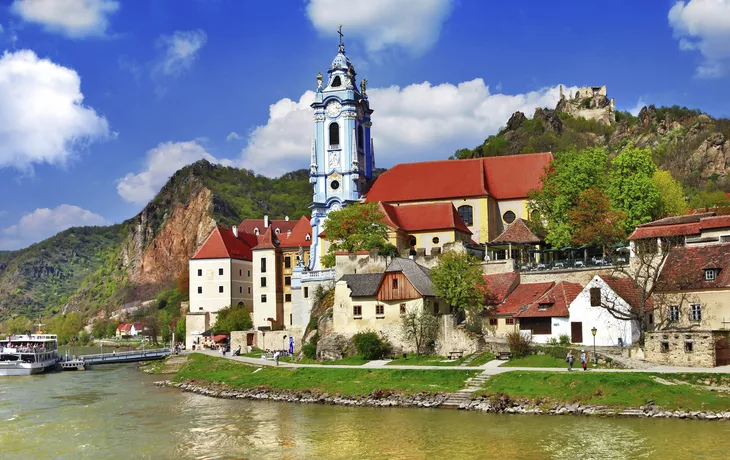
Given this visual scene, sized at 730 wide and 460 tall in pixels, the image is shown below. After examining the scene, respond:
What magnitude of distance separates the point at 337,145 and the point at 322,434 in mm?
44335

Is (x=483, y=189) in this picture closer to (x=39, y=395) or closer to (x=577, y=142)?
(x=39, y=395)

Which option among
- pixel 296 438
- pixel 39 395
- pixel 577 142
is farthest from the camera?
pixel 577 142

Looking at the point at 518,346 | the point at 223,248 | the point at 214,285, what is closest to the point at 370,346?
the point at 518,346

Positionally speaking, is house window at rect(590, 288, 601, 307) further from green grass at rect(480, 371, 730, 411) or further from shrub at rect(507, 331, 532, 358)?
green grass at rect(480, 371, 730, 411)

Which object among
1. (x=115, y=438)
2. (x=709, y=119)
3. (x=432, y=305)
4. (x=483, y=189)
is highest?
(x=709, y=119)

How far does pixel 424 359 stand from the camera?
2019 inches

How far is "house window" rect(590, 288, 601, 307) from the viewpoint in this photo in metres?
47.7

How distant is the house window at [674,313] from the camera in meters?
46.8

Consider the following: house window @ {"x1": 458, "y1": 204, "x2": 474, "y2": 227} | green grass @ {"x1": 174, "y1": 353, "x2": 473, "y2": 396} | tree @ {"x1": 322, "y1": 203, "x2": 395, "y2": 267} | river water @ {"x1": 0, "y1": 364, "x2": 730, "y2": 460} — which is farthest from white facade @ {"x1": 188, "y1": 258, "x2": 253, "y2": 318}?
river water @ {"x1": 0, "y1": 364, "x2": 730, "y2": 460}

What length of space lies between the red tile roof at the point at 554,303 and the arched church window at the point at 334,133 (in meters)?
31.9

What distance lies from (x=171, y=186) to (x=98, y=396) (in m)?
149

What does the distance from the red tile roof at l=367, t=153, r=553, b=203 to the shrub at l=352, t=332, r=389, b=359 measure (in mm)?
21379

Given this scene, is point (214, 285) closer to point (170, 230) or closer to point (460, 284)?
point (460, 284)

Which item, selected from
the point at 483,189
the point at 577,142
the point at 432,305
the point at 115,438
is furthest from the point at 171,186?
the point at 115,438
